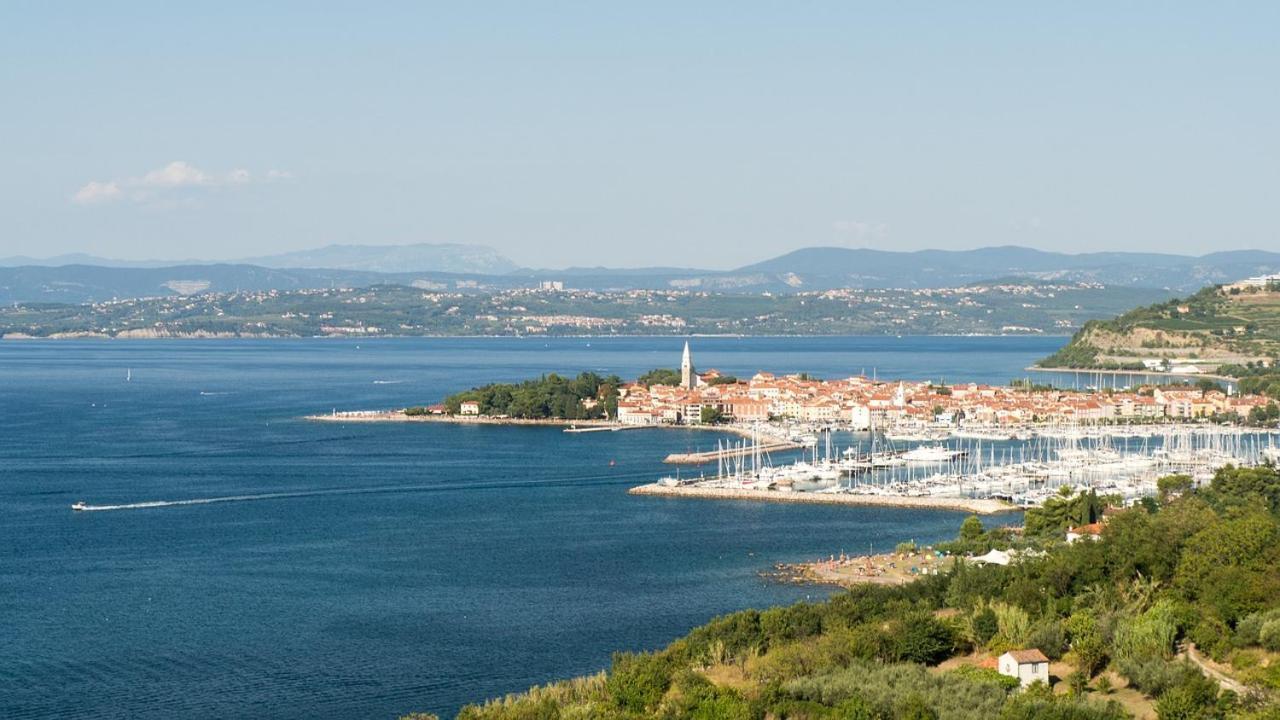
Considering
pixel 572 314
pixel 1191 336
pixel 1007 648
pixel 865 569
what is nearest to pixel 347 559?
pixel 865 569

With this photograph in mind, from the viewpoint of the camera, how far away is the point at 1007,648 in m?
14.5

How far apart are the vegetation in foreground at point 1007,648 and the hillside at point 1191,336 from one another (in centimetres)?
4417

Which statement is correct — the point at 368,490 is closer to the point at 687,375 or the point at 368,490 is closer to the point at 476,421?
the point at 476,421

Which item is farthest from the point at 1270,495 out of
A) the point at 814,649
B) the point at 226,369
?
the point at 226,369

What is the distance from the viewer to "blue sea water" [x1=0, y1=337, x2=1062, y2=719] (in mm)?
16406

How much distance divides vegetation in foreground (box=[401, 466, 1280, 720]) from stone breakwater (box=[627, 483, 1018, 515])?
862 centimetres

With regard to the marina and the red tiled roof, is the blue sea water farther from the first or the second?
the red tiled roof

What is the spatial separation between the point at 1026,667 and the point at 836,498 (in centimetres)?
1534

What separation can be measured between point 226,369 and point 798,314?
71.4 m

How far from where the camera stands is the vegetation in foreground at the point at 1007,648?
41.1ft

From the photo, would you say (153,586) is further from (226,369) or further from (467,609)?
(226,369)

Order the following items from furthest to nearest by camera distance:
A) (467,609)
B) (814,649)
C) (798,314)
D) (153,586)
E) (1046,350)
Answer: (798,314) → (1046,350) → (153,586) → (467,609) → (814,649)

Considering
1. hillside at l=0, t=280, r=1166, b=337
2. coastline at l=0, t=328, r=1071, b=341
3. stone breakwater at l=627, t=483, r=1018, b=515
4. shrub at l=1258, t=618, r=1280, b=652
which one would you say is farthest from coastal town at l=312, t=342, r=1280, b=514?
hillside at l=0, t=280, r=1166, b=337

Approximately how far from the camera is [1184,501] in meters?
22.0
